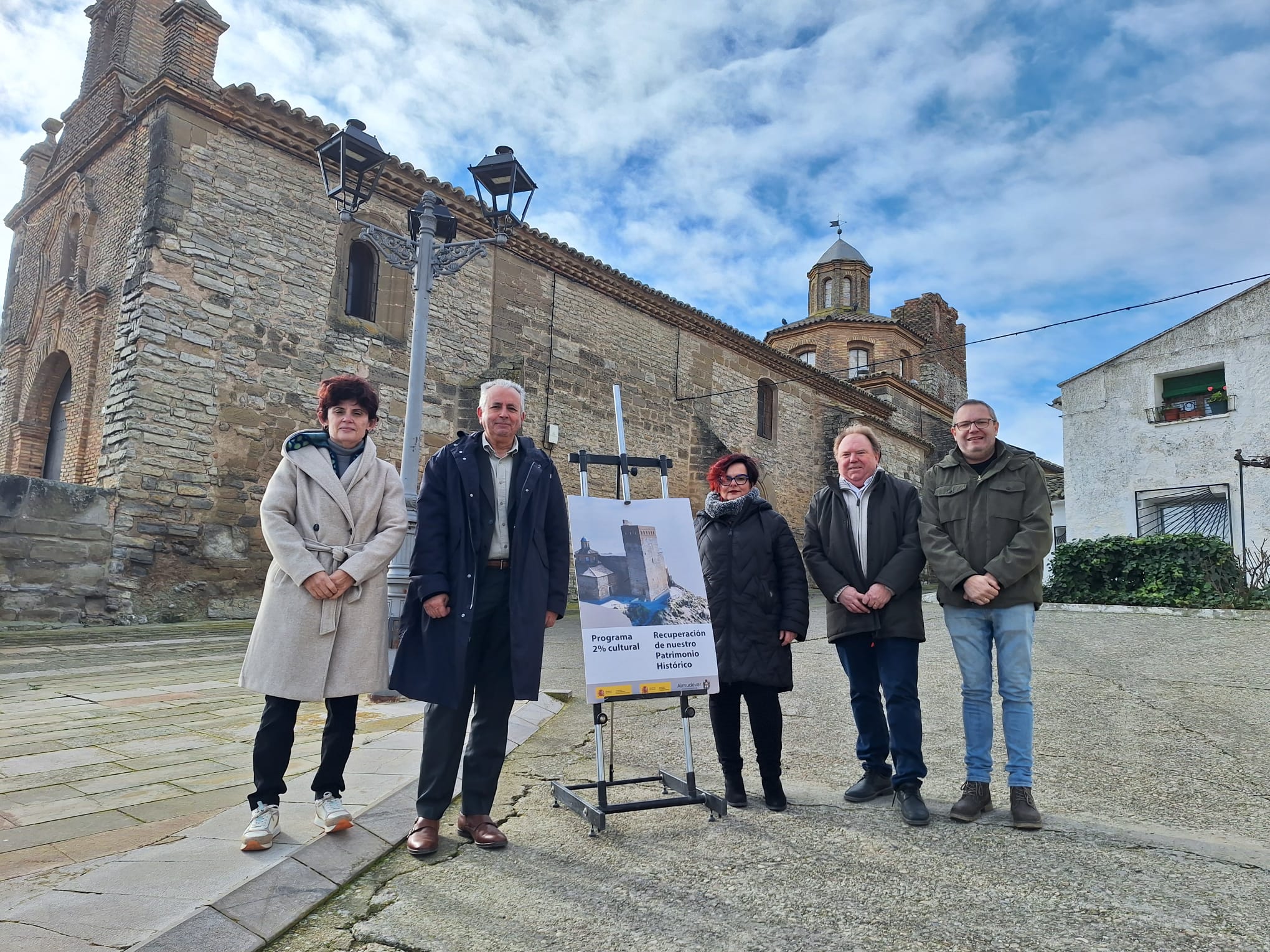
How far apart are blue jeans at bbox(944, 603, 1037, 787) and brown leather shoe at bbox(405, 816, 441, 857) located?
2.19 meters

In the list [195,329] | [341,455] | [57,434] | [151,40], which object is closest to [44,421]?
[57,434]

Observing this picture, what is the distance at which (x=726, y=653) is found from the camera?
3.59m

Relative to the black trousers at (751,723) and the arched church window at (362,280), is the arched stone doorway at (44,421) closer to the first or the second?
the arched church window at (362,280)

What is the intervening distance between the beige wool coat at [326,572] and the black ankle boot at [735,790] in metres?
1.58

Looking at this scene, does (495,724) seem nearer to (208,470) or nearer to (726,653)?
(726,653)

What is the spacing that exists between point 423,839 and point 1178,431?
19475mm

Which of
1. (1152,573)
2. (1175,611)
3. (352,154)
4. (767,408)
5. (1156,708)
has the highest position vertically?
(767,408)

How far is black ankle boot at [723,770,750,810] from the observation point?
11.5 feet

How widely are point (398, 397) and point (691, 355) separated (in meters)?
8.14

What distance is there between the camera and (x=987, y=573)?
3.39 m

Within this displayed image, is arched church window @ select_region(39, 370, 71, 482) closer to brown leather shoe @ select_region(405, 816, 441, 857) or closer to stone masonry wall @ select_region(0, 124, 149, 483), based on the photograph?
stone masonry wall @ select_region(0, 124, 149, 483)

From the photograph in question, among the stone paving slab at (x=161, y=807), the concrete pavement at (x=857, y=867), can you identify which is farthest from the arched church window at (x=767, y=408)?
the concrete pavement at (x=857, y=867)

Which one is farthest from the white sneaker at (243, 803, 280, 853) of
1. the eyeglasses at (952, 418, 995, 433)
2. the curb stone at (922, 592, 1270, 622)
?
the curb stone at (922, 592, 1270, 622)

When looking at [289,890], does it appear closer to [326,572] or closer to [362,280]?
[326,572]
